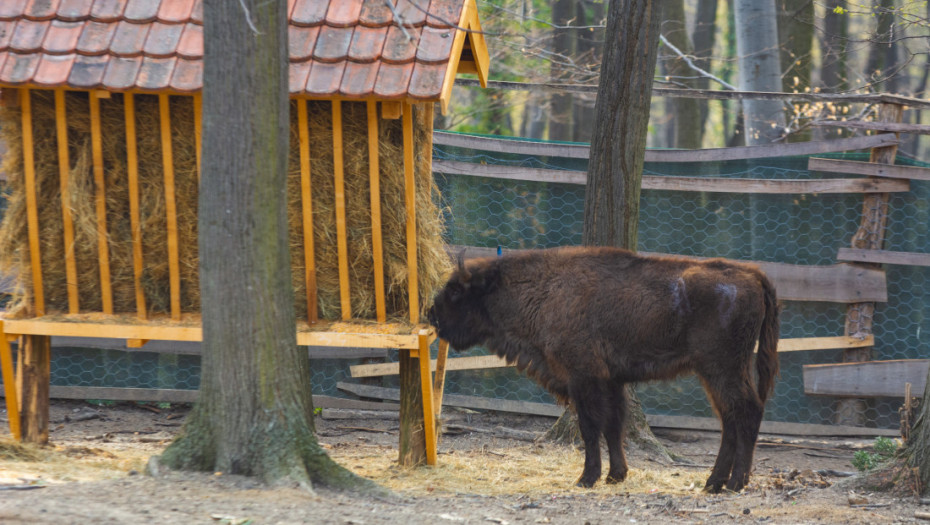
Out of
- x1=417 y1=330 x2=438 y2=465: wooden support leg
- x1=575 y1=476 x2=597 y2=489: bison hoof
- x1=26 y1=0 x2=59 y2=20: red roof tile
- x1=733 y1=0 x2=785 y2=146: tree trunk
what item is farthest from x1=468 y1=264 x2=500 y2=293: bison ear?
x1=733 y1=0 x2=785 y2=146: tree trunk

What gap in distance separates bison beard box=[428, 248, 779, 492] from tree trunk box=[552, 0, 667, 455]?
0.54 metres

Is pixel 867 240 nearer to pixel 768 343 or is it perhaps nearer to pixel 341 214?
pixel 768 343

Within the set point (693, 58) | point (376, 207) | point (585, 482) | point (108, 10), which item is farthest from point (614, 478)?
point (693, 58)

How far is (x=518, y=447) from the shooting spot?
7.86 metres

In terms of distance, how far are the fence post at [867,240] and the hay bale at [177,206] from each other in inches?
167

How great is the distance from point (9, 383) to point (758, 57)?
10.0 m

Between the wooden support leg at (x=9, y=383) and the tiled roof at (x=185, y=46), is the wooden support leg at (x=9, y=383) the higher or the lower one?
the lower one

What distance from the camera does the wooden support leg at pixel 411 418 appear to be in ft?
22.9

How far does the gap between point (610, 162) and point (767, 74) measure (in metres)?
5.92

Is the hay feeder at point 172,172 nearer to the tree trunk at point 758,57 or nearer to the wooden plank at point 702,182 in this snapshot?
the wooden plank at point 702,182

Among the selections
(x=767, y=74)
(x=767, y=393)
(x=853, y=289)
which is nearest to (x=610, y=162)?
(x=767, y=393)

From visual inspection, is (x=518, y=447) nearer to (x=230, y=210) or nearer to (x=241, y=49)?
(x=230, y=210)

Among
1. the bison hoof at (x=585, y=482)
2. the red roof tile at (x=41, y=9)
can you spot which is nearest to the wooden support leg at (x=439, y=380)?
the bison hoof at (x=585, y=482)

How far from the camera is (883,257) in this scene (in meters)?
7.99
